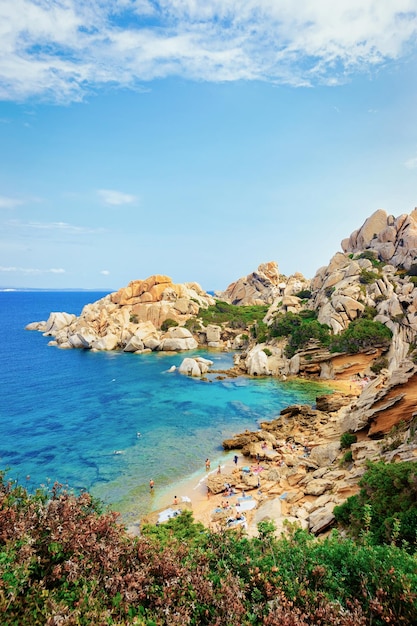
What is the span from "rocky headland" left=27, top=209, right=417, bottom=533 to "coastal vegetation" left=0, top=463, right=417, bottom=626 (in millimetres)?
9354

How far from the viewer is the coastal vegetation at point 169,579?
5383mm

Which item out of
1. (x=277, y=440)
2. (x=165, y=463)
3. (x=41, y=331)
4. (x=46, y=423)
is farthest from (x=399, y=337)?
(x=41, y=331)

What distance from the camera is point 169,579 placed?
6.32 metres

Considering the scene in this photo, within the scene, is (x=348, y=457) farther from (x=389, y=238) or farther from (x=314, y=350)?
(x=389, y=238)

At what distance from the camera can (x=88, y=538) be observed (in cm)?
660

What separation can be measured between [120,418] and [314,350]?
31.6 meters

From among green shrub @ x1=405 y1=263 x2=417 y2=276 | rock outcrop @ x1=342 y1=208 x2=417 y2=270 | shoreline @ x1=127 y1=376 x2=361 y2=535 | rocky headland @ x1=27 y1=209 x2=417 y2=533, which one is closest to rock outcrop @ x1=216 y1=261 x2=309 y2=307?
rocky headland @ x1=27 y1=209 x2=417 y2=533

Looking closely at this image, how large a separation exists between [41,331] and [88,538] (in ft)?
348

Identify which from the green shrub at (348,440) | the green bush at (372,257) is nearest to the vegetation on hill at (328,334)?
the green bush at (372,257)

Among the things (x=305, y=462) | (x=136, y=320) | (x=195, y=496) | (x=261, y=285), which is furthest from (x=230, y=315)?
(x=195, y=496)

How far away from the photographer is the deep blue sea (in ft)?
86.5

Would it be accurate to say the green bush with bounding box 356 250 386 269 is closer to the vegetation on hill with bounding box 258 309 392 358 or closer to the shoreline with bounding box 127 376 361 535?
the vegetation on hill with bounding box 258 309 392 358

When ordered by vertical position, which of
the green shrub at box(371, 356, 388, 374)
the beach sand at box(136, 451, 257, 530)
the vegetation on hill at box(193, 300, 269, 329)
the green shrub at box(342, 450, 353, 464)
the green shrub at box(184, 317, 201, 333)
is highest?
the vegetation on hill at box(193, 300, 269, 329)

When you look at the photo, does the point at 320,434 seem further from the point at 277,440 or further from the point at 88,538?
the point at 88,538
